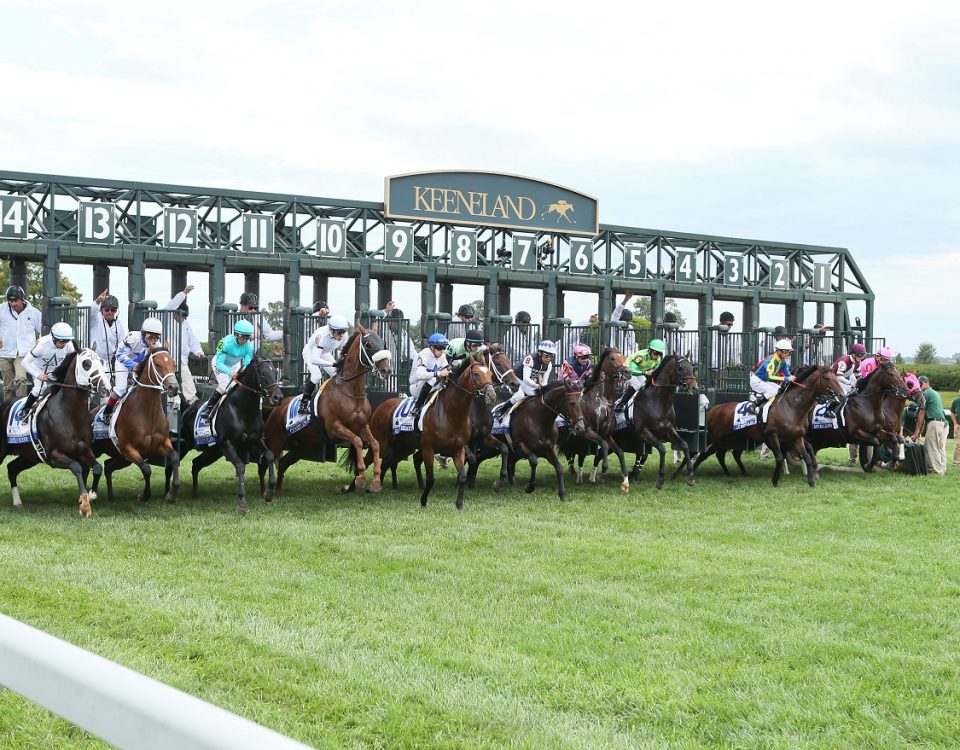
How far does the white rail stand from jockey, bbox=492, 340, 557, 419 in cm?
973

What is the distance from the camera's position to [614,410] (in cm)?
1283

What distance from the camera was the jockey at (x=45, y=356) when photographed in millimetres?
9477

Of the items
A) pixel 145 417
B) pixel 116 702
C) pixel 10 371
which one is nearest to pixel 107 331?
pixel 145 417

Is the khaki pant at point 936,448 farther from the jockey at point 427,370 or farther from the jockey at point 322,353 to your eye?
the jockey at point 322,353

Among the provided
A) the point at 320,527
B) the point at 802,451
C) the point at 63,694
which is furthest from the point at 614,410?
the point at 63,694

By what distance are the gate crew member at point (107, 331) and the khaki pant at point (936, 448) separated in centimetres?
1058

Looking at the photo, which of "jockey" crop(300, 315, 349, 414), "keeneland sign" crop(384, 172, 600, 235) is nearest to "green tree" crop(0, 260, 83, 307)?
"keeneland sign" crop(384, 172, 600, 235)

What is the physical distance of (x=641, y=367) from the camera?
42.7ft

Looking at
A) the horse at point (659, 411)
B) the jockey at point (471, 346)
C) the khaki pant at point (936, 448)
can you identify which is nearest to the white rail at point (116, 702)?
the jockey at point (471, 346)

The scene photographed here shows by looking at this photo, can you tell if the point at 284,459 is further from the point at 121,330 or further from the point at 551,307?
the point at 551,307

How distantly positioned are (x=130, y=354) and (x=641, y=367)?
6222mm

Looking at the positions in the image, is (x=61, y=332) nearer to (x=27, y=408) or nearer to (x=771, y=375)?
(x=27, y=408)

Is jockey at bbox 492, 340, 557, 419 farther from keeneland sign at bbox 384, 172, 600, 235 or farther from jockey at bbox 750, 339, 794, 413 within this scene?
keeneland sign at bbox 384, 172, 600, 235

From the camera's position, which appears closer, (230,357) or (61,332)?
(61,332)
